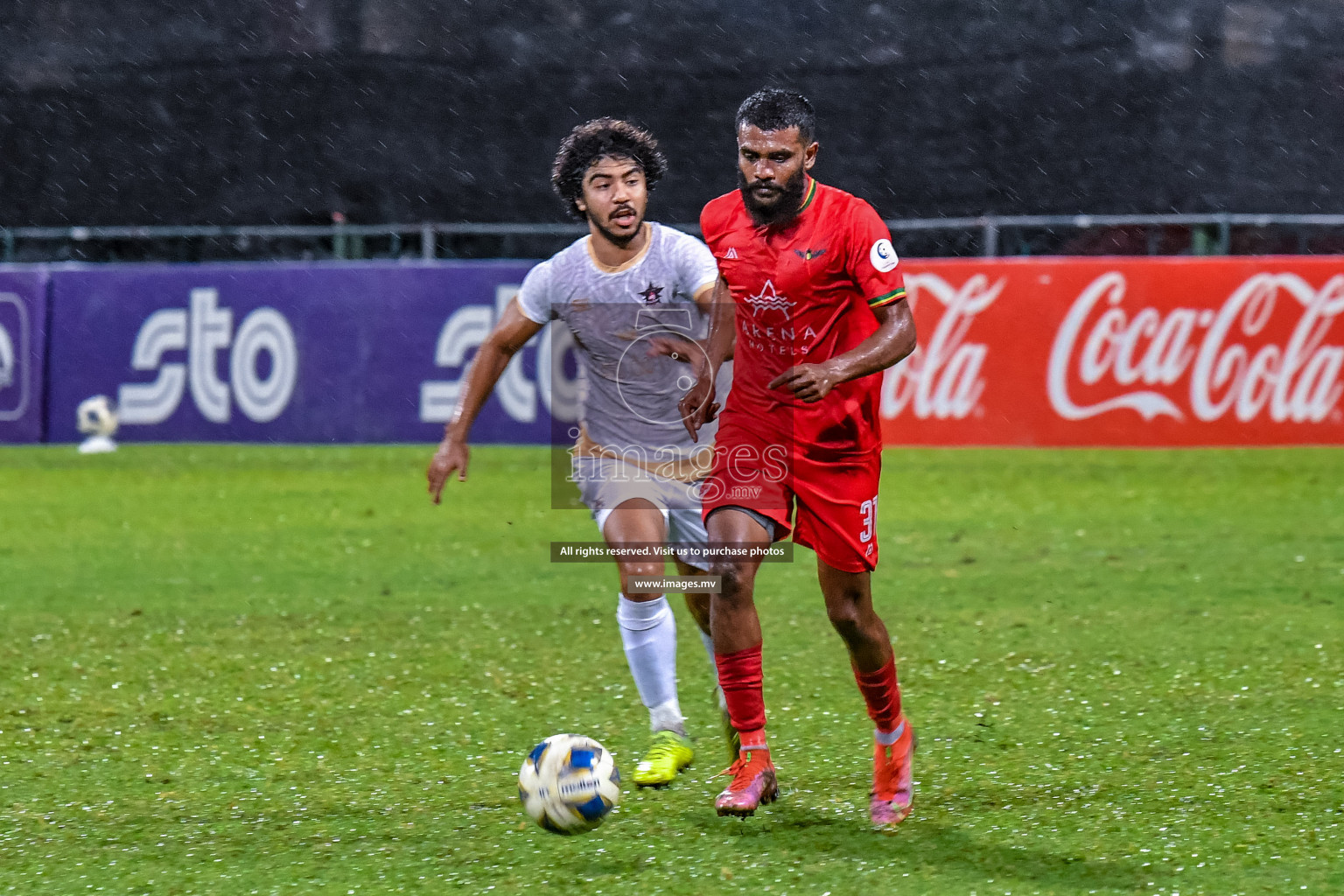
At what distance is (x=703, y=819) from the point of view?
4.89 m

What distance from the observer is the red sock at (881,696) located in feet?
16.3

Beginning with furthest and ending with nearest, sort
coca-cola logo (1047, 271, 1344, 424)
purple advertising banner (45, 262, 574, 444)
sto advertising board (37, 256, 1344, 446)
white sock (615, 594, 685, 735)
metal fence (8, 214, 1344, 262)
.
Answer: metal fence (8, 214, 1344, 262) < purple advertising banner (45, 262, 574, 444) < sto advertising board (37, 256, 1344, 446) < coca-cola logo (1047, 271, 1344, 424) < white sock (615, 594, 685, 735)

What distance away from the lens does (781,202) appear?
495 centimetres

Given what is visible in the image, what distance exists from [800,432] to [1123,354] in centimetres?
1075

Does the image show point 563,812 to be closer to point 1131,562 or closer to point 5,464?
point 1131,562

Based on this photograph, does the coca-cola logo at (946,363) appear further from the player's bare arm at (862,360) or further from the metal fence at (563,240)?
the player's bare arm at (862,360)

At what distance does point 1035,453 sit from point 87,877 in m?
11.9

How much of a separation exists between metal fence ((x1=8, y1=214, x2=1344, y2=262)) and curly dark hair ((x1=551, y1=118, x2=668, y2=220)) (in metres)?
11.2

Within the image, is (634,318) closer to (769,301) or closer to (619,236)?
(619,236)

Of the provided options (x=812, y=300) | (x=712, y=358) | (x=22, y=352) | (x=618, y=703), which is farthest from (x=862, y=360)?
(x=22, y=352)

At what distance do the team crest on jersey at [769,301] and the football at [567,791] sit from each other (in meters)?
1.37

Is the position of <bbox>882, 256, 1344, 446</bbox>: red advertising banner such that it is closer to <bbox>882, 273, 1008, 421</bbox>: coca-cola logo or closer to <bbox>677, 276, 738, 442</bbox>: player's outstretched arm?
<bbox>882, 273, 1008, 421</bbox>: coca-cola logo

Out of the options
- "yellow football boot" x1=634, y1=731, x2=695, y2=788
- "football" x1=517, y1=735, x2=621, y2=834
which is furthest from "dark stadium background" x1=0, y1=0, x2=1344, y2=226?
"football" x1=517, y1=735, x2=621, y2=834

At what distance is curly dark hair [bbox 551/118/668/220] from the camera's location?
18.4 feet
